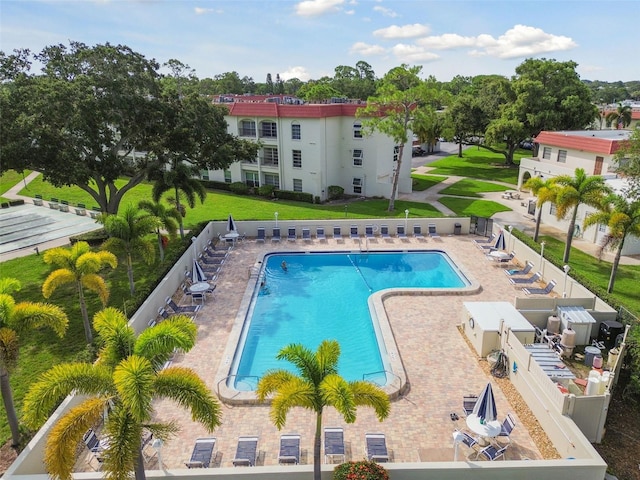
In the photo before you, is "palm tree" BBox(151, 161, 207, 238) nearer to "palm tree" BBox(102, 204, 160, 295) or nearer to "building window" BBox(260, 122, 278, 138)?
"palm tree" BBox(102, 204, 160, 295)

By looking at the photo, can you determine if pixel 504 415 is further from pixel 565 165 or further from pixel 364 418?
pixel 565 165

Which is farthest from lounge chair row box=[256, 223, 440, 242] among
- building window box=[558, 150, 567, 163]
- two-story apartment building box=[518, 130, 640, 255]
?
building window box=[558, 150, 567, 163]

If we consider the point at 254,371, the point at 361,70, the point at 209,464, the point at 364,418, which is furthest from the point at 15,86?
the point at 361,70

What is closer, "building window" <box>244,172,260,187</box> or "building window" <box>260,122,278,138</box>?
"building window" <box>260,122,278,138</box>

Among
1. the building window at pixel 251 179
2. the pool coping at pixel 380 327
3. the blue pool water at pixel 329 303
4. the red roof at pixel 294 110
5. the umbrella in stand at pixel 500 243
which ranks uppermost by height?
the red roof at pixel 294 110

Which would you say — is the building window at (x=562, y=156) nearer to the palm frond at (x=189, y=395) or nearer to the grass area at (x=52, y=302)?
the grass area at (x=52, y=302)

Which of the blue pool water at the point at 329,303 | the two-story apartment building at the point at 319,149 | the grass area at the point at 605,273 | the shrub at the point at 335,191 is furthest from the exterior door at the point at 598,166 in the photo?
the shrub at the point at 335,191

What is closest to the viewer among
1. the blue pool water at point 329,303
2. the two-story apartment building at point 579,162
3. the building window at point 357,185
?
the blue pool water at point 329,303
